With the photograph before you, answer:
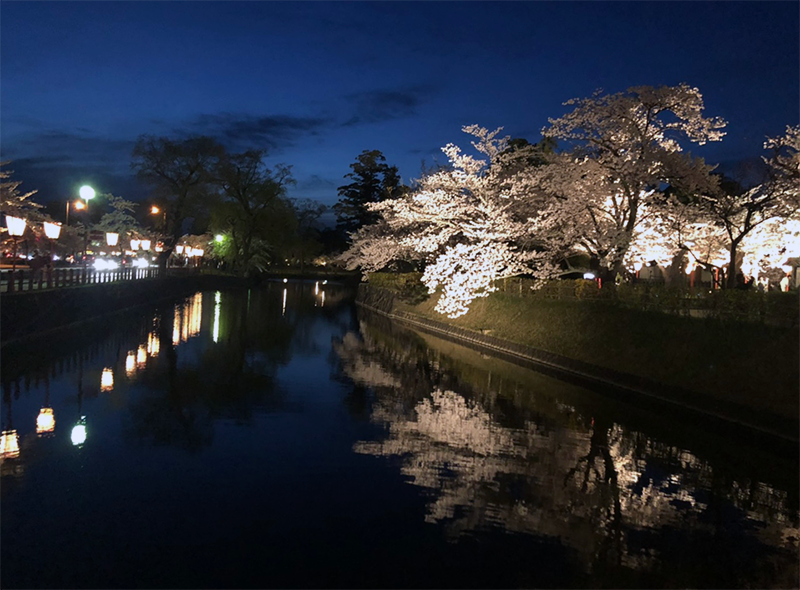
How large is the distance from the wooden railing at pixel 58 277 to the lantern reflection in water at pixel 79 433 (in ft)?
30.3

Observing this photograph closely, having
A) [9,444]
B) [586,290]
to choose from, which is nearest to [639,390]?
[586,290]

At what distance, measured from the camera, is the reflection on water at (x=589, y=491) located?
5668mm

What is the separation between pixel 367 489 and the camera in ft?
23.0

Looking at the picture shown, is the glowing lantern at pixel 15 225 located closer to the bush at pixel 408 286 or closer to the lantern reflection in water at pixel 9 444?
the lantern reflection in water at pixel 9 444

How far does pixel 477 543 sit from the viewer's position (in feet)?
18.5

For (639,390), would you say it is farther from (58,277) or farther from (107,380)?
(58,277)

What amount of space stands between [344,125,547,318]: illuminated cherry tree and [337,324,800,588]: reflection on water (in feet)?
43.9

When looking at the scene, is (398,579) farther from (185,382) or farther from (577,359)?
(577,359)

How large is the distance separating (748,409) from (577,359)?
6.01 meters

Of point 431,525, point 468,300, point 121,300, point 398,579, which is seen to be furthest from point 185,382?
point 121,300

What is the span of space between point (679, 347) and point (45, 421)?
12.0 m

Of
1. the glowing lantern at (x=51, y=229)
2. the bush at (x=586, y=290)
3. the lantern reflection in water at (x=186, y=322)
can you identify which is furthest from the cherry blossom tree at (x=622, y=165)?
the glowing lantern at (x=51, y=229)

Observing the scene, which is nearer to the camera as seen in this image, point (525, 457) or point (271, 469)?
point (271, 469)

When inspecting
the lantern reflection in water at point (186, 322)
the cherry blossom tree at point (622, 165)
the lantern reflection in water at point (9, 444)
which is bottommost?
the lantern reflection in water at point (186, 322)
